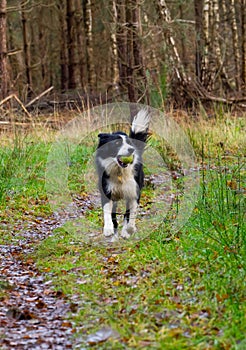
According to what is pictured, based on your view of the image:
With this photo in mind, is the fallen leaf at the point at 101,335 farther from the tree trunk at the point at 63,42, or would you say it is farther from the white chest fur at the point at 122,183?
the tree trunk at the point at 63,42

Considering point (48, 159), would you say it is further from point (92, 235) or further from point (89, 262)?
point (89, 262)

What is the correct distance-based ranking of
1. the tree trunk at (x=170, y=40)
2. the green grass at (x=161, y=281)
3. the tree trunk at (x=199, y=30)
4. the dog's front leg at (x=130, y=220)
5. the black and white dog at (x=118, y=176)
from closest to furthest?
the green grass at (x=161, y=281) < the black and white dog at (x=118, y=176) < the dog's front leg at (x=130, y=220) < the tree trunk at (x=170, y=40) < the tree trunk at (x=199, y=30)

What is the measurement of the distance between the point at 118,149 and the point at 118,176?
326 millimetres

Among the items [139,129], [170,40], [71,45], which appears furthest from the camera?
[71,45]

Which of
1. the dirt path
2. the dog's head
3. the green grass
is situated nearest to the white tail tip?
the dog's head

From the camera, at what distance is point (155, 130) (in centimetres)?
1102

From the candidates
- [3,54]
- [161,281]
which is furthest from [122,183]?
[3,54]

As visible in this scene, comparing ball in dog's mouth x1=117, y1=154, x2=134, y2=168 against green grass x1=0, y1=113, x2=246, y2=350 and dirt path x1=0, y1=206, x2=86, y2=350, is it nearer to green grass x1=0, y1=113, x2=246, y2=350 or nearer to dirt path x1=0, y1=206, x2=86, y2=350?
green grass x1=0, y1=113, x2=246, y2=350

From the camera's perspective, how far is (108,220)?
6.68 m

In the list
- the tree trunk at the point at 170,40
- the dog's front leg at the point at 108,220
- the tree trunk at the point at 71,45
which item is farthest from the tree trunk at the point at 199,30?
the dog's front leg at the point at 108,220

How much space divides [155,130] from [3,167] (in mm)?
3192

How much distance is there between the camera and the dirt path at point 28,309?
3.98m

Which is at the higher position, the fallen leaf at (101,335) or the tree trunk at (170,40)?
the tree trunk at (170,40)

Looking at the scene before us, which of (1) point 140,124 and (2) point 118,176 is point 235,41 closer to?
(1) point 140,124
